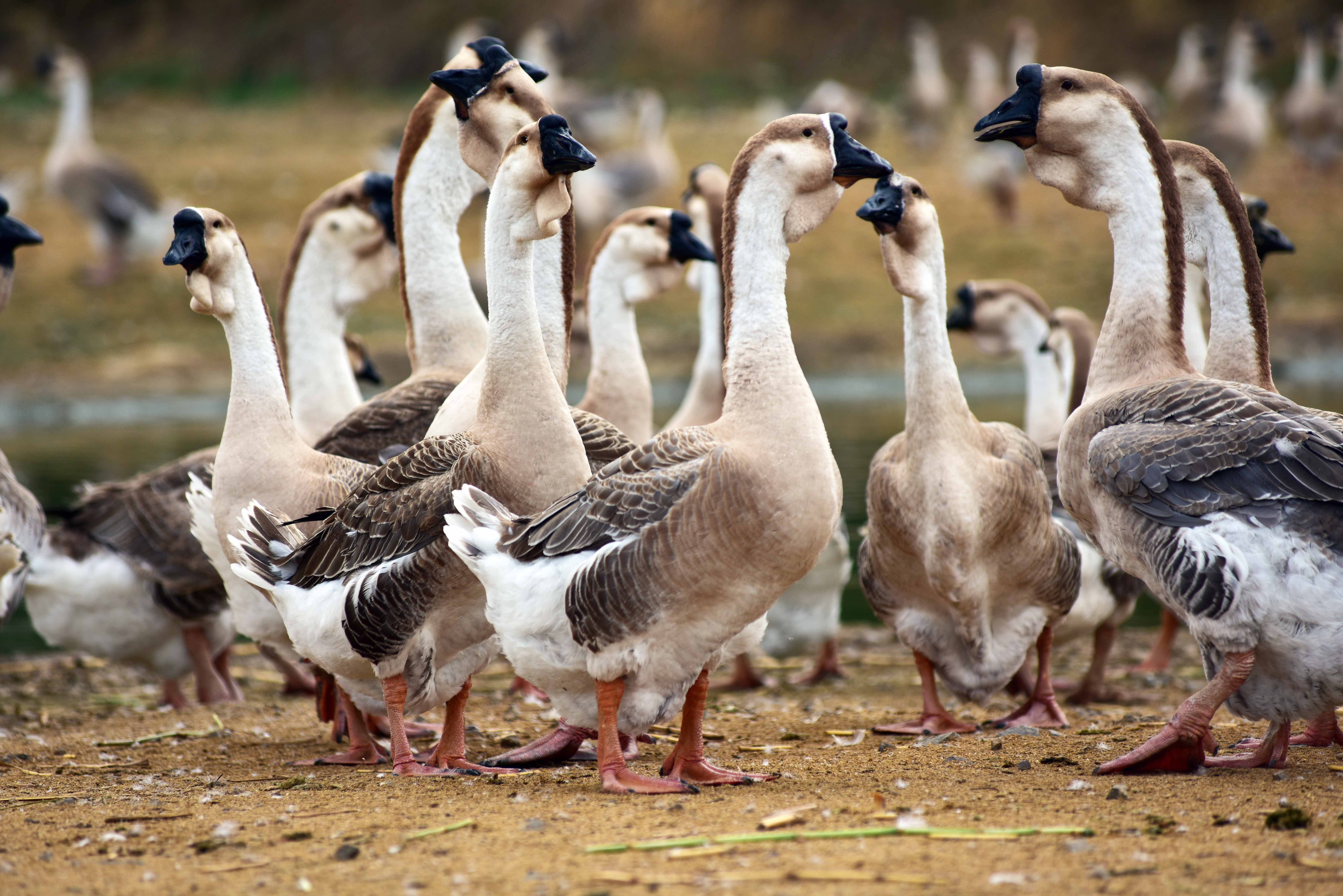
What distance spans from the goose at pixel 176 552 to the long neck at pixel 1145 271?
4626 millimetres

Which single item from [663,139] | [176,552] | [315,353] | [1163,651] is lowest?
[1163,651]

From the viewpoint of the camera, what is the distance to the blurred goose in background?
2647cm

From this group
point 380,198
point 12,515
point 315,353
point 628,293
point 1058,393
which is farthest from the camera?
point 1058,393

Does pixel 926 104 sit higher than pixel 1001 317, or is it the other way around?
pixel 926 104

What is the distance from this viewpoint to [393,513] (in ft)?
18.7

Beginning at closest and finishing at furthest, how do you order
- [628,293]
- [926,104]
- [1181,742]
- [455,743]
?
[1181,742]
[455,743]
[628,293]
[926,104]

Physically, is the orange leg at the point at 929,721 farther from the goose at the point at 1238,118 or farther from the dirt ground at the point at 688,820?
the goose at the point at 1238,118

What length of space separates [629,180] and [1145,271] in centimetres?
2262

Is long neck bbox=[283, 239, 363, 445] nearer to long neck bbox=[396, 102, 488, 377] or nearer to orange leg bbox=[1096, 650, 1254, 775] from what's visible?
long neck bbox=[396, 102, 488, 377]

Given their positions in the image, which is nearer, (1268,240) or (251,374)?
(251,374)

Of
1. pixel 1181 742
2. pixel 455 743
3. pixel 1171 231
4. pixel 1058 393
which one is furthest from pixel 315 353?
pixel 1181 742

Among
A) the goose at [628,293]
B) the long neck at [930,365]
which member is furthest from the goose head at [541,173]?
the goose at [628,293]

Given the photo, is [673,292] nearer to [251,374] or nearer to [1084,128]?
[251,374]

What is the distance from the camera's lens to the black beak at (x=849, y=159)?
539cm
